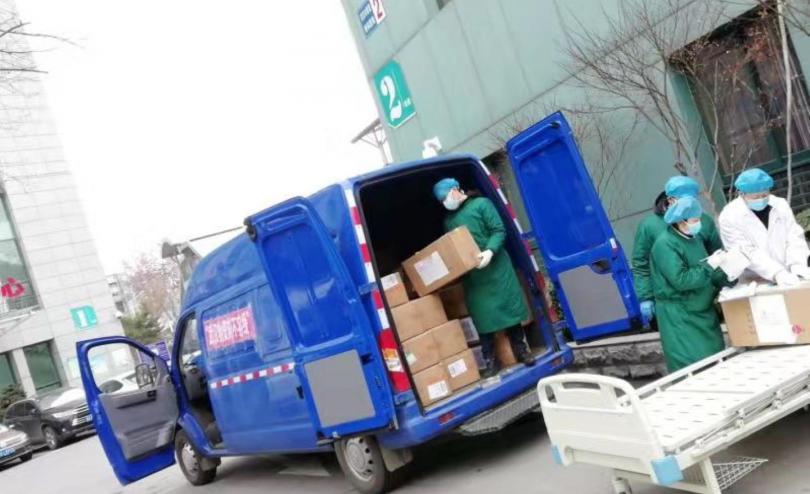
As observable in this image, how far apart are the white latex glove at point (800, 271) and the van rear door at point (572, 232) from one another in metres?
1.58

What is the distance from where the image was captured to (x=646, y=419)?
3.56 meters

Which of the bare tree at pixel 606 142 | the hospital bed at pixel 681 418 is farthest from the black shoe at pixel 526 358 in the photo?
the bare tree at pixel 606 142

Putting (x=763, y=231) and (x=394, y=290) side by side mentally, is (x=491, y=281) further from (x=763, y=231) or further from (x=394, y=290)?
(x=763, y=231)

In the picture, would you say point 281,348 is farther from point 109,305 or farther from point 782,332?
point 109,305

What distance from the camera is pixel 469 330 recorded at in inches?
260

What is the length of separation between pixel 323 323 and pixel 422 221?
2227 millimetres

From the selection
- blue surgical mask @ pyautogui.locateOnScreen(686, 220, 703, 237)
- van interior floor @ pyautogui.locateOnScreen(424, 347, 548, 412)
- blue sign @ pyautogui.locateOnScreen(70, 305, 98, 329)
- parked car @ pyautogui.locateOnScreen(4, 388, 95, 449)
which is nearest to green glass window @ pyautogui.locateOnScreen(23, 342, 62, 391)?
blue sign @ pyautogui.locateOnScreen(70, 305, 98, 329)

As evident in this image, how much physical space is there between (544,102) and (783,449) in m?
7.19

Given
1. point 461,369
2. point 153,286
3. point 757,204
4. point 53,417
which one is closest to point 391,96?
point 461,369

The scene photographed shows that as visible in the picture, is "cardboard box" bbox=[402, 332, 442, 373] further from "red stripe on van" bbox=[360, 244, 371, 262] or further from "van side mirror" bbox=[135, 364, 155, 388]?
"van side mirror" bbox=[135, 364, 155, 388]

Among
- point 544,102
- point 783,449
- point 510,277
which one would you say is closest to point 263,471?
point 510,277

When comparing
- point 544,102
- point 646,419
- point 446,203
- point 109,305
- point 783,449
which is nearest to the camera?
point 646,419

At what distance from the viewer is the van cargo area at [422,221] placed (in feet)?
20.8

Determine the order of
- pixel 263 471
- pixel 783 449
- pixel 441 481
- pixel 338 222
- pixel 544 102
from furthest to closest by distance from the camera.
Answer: pixel 544 102, pixel 263 471, pixel 441 481, pixel 338 222, pixel 783 449
